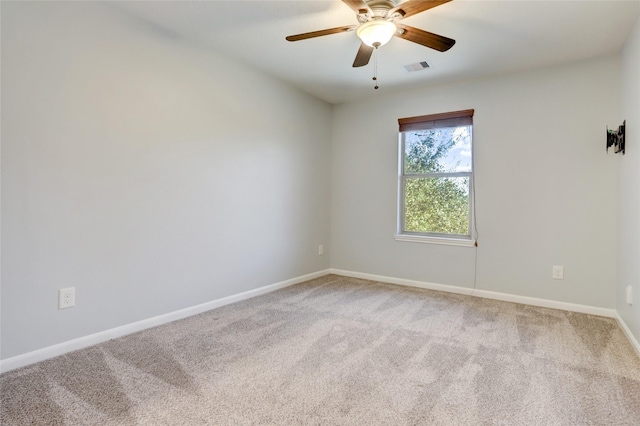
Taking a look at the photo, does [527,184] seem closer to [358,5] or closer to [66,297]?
[358,5]

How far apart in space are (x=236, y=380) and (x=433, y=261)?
2738 mm

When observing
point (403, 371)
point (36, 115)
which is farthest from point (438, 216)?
point (36, 115)

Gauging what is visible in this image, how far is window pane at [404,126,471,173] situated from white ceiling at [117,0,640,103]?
2.04 ft

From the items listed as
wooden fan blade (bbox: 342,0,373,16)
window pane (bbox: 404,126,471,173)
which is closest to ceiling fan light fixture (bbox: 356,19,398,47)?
wooden fan blade (bbox: 342,0,373,16)

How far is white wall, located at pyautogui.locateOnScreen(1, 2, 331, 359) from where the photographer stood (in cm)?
198

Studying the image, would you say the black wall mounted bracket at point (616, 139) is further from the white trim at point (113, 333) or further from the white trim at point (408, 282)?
the white trim at point (113, 333)

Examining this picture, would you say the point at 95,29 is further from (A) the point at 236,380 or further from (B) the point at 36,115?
(A) the point at 236,380

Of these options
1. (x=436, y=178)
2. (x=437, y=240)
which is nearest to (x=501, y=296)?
(x=437, y=240)

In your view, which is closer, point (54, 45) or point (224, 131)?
point (54, 45)

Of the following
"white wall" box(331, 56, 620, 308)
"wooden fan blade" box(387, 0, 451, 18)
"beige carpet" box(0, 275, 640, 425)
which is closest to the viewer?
"beige carpet" box(0, 275, 640, 425)

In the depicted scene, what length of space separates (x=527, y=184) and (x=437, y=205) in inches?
36.9

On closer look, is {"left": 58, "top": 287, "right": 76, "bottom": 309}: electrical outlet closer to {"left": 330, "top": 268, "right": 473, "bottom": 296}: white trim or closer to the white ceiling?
the white ceiling

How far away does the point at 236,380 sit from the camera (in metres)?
1.83

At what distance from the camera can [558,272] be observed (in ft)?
Result: 10.6
